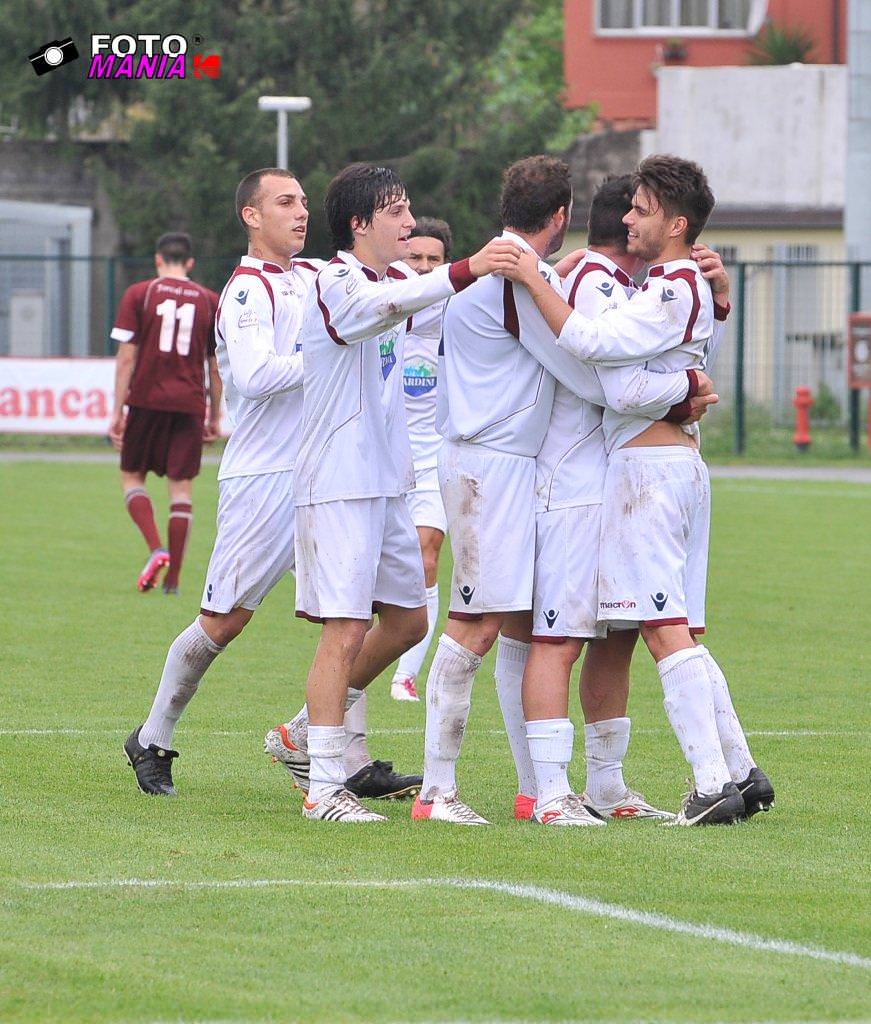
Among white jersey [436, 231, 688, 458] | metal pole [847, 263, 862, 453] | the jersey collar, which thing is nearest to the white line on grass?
white jersey [436, 231, 688, 458]

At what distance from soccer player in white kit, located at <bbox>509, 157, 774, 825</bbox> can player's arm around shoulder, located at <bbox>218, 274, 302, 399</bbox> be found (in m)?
1.12

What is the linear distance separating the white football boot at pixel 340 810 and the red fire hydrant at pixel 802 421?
922 inches

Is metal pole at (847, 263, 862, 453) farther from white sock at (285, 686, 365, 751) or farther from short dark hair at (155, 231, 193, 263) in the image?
white sock at (285, 686, 365, 751)

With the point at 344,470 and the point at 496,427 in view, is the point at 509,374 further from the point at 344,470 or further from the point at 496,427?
the point at 344,470

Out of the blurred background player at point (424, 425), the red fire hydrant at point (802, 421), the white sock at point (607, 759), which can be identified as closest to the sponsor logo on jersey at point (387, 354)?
the white sock at point (607, 759)

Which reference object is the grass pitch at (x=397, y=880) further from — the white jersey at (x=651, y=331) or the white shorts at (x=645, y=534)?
the white jersey at (x=651, y=331)

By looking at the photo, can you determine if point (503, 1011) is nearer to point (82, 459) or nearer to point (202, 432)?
point (202, 432)

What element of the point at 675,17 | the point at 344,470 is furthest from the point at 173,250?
the point at 675,17

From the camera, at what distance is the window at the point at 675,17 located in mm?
46375

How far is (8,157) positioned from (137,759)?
121 feet

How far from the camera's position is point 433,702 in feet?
23.5

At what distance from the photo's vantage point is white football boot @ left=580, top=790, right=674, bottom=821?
7176 mm

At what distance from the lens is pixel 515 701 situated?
24.2 feet

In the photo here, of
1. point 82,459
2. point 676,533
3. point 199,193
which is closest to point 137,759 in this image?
point 676,533
